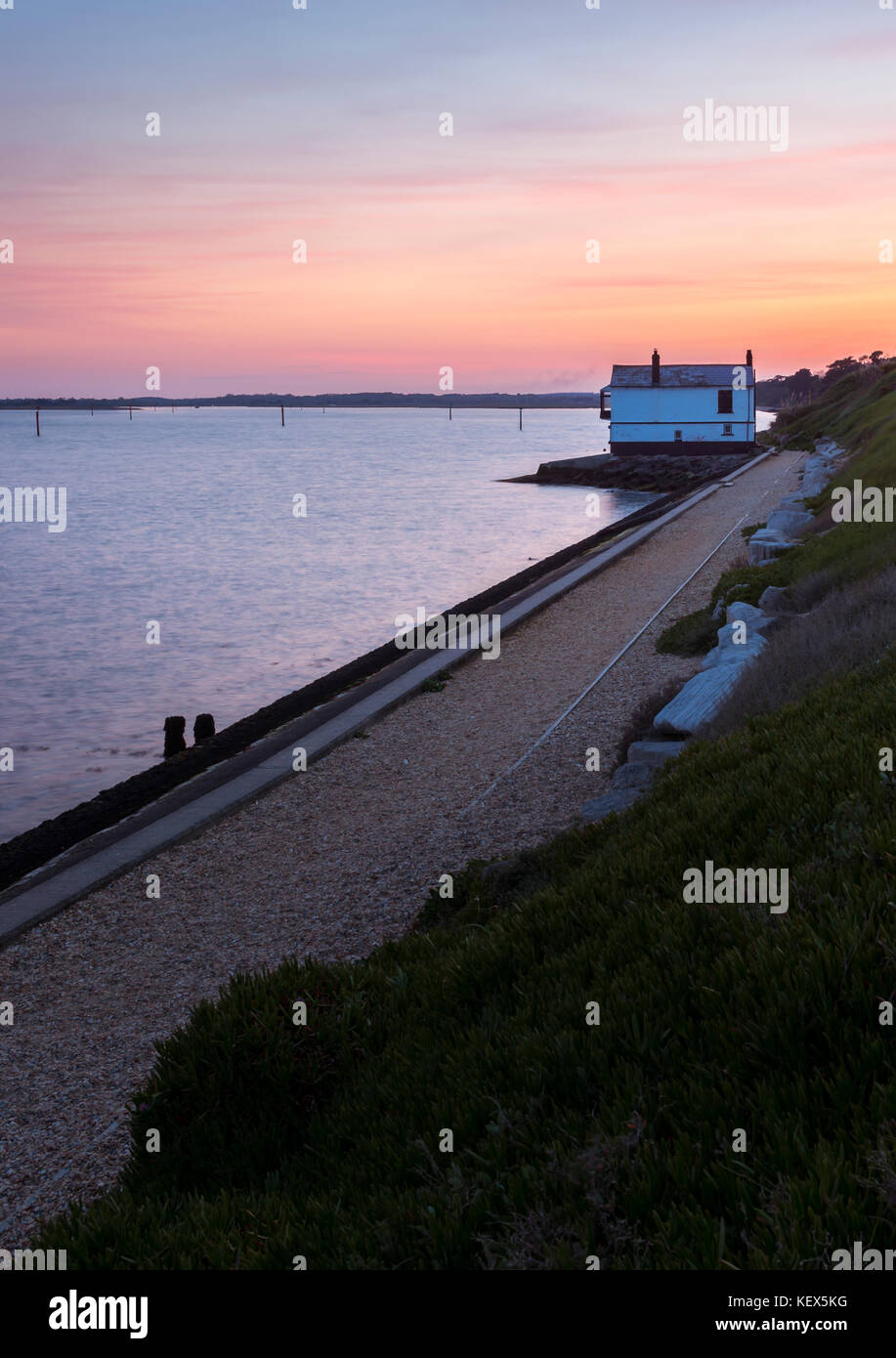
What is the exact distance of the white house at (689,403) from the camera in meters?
78.4

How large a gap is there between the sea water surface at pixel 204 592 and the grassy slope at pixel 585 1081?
9881 mm

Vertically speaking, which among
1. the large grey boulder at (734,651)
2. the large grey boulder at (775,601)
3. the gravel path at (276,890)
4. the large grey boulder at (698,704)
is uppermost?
the large grey boulder at (775,601)

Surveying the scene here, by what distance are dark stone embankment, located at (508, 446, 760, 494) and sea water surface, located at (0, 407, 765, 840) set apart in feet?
6.80

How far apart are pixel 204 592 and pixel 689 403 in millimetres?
54121

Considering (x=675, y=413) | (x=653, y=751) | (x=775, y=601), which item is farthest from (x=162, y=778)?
(x=675, y=413)

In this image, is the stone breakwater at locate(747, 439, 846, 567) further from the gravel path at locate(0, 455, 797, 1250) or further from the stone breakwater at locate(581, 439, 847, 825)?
the gravel path at locate(0, 455, 797, 1250)

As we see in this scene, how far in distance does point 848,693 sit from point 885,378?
68.4 meters

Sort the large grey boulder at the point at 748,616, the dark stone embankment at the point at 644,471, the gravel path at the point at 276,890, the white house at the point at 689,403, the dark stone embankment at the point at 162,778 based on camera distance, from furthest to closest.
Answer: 1. the white house at the point at 689,403
2. the dark stone embankment at the point at 644,471
3. the large grey boulder at the point at 748,616
4. the dark stone embankment at the point at 162,778
5. the gravel path at the point at 276,890

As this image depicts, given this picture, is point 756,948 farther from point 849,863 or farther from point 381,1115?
point 381,1115

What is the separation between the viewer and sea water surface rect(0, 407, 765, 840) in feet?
62.7

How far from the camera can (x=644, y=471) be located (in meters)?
72.5

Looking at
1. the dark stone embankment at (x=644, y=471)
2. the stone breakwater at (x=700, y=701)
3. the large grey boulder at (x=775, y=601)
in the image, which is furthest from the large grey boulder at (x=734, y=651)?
the dark stone embankment at (x=644, y=471)

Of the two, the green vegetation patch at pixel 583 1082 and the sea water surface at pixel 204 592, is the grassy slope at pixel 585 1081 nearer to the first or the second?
the green vegetation patch at pixel 583 1082
